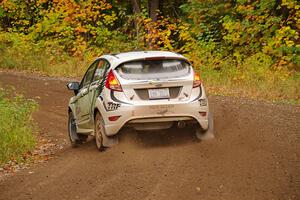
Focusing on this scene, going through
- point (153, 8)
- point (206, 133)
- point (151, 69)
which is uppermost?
point (151, 69)

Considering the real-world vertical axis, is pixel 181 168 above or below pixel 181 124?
below

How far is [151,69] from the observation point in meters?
10.2

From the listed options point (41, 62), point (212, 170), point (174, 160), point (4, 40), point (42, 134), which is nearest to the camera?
point (212, 170)

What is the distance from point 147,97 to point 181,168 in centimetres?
149

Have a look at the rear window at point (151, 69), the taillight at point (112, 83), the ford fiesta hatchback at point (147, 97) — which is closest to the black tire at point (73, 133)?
the ford fiesta hatchback at point (147, 97)

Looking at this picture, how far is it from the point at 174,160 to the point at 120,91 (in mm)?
1421

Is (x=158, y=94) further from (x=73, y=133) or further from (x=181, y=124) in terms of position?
(x=73, y=133)

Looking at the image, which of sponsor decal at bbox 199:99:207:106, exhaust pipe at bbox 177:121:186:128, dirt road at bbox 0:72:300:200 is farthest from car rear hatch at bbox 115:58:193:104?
dirt road at bbox 0:72:300:200

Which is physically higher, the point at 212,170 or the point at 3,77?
the point at 212,170

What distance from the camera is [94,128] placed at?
1077cm

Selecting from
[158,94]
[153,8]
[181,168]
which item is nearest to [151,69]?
[158,94]

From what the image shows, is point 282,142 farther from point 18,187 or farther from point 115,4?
point 115,4

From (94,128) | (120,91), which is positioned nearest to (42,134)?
(94,128)

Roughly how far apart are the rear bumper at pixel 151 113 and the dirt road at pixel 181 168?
1.59 ft
